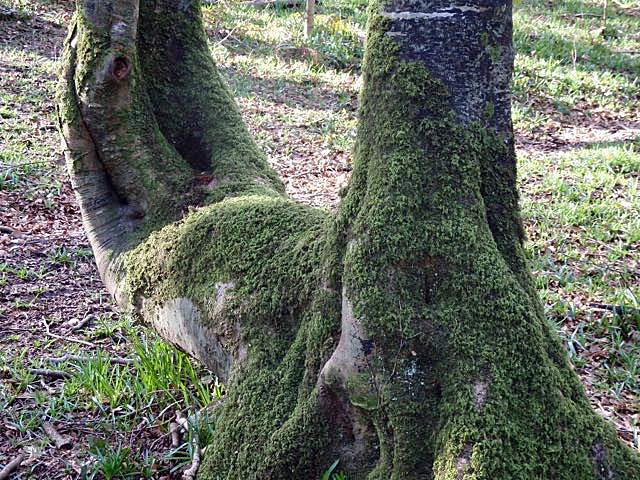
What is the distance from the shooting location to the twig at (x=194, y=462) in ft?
9.38

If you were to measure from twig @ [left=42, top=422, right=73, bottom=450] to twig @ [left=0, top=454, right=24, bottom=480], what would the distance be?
199 mm

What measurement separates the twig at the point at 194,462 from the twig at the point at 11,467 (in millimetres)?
894

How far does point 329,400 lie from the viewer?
238cm

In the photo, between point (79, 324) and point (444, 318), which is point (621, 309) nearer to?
point (444, 318)

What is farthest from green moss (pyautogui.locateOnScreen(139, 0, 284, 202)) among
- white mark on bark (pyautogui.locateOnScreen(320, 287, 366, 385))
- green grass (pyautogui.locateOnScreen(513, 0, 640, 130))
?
green grass (pyautogui.locateOnScreen(513, 0, 640, 130))

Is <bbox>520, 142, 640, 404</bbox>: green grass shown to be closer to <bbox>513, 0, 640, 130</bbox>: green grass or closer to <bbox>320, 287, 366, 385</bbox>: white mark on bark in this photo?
<bbox>320, 287, 366, 385</bbox>: white mark on bark

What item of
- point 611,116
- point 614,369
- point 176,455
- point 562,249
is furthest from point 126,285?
point 611,116

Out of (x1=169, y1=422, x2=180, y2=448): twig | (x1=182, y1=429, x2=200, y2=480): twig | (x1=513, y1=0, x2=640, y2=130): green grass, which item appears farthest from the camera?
(x1=513, y1=0, x2=640, y2=130): green grass

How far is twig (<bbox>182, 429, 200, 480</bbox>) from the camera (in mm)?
2859

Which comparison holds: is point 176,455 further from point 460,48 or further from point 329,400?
point 460,48

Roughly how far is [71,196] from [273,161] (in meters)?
2.61

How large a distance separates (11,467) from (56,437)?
310 mm

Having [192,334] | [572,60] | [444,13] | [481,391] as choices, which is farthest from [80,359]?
[572,60]

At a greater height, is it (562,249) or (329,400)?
(329,400)
